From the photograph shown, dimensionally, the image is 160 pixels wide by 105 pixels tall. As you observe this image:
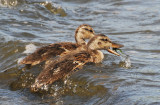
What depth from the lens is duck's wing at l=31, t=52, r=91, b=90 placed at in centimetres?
631

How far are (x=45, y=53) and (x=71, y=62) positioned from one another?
0.93 metres

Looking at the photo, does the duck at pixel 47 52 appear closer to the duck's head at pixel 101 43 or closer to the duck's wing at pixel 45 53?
the duck's wing at pixel 45 53

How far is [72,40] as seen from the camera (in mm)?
10641

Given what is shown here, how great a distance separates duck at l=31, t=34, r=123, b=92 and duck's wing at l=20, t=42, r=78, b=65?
14.3 inches

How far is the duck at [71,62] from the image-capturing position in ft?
20.8

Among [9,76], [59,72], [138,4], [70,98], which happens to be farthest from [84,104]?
[138,4]

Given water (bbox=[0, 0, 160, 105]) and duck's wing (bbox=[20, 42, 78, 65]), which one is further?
duck's wing (bbox=[20, 42, 78, 65])

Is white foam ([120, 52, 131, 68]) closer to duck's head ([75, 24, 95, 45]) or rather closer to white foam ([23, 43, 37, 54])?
duck's head ([75, 24, 95, 45])

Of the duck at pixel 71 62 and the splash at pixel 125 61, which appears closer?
the duck at pixel 71 62

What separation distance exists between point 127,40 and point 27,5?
5659 mm

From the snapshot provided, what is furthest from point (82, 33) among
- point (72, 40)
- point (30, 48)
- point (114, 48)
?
point (30, 48)

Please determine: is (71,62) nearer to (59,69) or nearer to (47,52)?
(59,69)

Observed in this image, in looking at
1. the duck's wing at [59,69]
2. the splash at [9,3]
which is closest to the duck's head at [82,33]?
the duck's wing at [59,69]

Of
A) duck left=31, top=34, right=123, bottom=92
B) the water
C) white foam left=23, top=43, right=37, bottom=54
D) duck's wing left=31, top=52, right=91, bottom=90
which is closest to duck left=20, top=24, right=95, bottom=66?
the water
